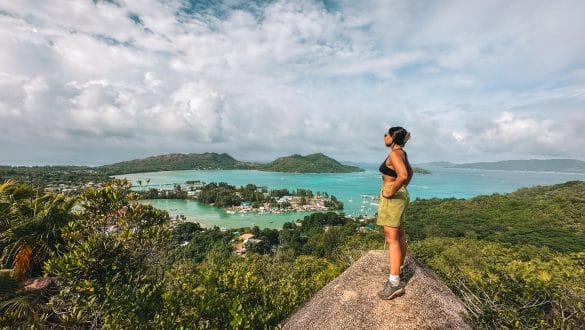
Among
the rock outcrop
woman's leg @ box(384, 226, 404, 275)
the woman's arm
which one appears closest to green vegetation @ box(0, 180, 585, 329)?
the rock outcrop

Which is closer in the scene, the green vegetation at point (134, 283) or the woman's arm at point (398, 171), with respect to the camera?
the woman's arm at point (398, 171)

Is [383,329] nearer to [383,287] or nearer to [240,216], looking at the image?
[383,287]

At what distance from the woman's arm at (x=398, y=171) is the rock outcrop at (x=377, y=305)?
6.14 ft

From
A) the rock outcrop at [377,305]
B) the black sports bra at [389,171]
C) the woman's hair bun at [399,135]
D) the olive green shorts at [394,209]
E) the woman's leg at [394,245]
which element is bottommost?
the rock outcrop at [377,305]

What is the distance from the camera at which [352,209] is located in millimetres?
88500

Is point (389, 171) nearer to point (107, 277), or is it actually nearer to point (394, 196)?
point (394, 196)

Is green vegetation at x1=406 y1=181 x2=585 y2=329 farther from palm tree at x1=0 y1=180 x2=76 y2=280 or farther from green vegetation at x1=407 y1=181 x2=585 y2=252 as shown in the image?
palm tree at x1=0 y1=180 x2=76 y2=280

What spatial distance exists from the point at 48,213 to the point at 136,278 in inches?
104

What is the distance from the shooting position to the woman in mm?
4164

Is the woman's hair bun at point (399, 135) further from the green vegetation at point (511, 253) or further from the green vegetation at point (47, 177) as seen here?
the green vegetation at point (47, 177)

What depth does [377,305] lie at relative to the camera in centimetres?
463

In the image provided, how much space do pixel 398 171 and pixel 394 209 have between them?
2.09ft

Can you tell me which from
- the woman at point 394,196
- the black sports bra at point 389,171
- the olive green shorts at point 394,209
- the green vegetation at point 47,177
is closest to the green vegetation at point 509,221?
the woman at point 394,196

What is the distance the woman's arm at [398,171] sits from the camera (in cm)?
404
